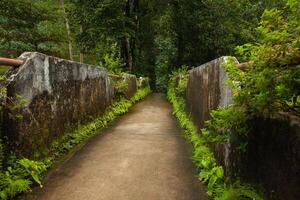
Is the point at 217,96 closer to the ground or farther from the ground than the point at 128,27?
closer to the ground

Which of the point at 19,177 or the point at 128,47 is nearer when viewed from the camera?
the point at 19,177

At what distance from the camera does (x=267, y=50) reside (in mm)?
2789

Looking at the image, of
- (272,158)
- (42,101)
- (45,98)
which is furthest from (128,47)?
(272,158)

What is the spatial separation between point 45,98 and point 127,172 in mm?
1756

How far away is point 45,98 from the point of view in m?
5.55

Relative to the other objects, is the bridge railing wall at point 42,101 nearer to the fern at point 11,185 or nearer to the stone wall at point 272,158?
the fern at point 11,185

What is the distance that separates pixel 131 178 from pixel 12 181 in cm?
161

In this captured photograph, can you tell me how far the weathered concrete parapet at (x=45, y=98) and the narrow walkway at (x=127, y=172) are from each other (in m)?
0.62

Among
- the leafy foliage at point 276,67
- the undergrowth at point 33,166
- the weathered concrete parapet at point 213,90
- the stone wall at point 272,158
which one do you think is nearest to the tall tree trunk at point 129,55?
the undergrowth at point 33,166

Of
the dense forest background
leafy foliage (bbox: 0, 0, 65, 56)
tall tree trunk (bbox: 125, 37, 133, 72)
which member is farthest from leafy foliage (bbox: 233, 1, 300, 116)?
tall tree trunk (bbox: 125, 37, 133, 72)

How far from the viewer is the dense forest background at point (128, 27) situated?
14.2 meters

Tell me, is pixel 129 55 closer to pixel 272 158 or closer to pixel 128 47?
pixel 128 47

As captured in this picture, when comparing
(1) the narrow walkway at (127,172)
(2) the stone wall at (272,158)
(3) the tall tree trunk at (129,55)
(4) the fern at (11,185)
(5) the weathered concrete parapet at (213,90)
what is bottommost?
(1) the narrow walkway at (127,172)

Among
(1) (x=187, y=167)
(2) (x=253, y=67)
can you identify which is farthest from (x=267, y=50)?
(1) (x=187, y=167)
